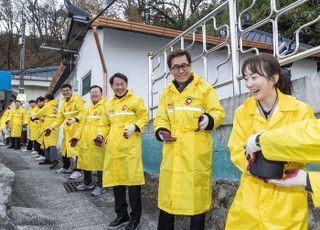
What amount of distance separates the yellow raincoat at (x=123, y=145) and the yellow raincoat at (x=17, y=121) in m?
9.72

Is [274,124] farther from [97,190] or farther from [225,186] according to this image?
[97,190]

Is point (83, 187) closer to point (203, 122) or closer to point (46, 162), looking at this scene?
point (46, 162)

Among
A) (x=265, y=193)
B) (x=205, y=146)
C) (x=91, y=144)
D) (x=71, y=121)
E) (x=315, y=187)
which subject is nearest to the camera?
(x=315, y=187)

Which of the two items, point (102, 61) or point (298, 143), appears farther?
point (102, 61)

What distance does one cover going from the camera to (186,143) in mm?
3154

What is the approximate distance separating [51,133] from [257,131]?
6983mm

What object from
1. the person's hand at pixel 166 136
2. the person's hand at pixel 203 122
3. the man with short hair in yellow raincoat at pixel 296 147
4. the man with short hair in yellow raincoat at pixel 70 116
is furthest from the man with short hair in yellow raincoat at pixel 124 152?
the man with short hair in yellow raincoat at pixel 70 116

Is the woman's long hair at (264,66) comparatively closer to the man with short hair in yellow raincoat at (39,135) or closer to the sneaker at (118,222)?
the sneaker at (118,222)

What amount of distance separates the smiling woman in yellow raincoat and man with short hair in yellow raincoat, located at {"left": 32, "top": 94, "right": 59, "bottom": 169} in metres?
6.76

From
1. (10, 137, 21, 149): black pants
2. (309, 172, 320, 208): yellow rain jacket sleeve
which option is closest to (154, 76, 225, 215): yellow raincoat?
(309, 172, 320, 208): yellow rain jacket sleeve

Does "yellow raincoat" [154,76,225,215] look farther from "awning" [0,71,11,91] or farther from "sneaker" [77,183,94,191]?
"awning" [0,71,11,91]

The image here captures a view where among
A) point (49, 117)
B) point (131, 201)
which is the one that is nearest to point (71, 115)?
point (49, 117)

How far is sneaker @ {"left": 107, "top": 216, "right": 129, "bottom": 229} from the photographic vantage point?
4.25 meters

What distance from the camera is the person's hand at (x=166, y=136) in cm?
322
